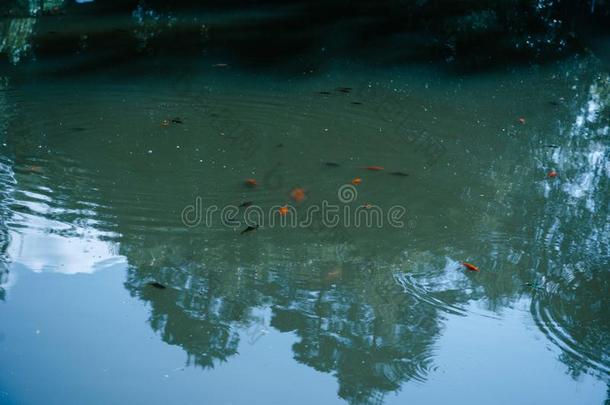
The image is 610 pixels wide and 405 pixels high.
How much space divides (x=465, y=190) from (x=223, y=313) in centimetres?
185

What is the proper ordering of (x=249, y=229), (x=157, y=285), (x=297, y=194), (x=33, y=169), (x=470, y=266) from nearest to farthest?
(x=157, y=285) < (x=470, y=266) < (x=249, y=229) < (x=297, y=194) < (x=33, y=169)

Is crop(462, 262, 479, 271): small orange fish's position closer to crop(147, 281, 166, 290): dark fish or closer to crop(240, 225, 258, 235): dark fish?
crop(240, 225, 258, 235): dark fish

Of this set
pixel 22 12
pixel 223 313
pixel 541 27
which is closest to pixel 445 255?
pixel 223 313

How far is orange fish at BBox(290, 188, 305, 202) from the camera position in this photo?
380 centimetres

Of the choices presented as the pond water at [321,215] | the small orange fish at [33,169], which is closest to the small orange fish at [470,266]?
the pond water at [321,215]

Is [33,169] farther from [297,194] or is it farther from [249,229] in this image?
[297,194]

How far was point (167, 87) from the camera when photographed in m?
5.65

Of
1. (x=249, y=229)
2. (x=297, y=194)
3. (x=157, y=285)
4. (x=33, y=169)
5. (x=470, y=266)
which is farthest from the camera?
(x=33, y=169)

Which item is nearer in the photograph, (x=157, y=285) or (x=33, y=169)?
(x=157, y=285)

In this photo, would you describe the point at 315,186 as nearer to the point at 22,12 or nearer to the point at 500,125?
the point at 500,125

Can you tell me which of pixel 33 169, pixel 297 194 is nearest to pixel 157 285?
pixel 297 194

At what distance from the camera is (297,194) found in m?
3.84

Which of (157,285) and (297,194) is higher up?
(297,194)

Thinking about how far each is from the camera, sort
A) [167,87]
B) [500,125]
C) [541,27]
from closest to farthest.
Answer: [500,125] → [167,87] → [541,27]
